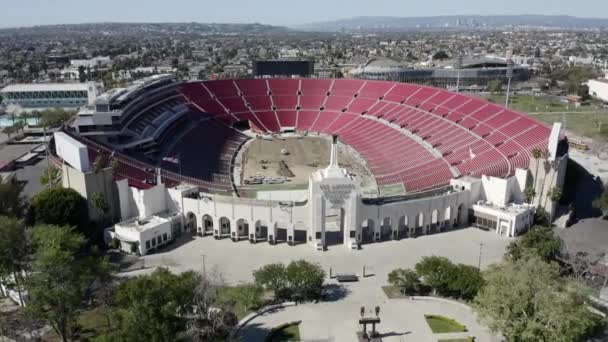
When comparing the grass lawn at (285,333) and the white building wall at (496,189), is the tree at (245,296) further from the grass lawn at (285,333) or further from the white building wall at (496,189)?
the white building wall at (496,189)

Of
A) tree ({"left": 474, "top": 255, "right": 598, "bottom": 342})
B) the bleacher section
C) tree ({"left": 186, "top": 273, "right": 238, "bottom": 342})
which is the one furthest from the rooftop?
tree ({"left": 474, "top": 255, "right": 598, "bottom": 342})

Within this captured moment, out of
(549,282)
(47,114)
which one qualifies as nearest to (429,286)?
(549,282)

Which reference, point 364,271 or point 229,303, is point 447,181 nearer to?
point 364,271

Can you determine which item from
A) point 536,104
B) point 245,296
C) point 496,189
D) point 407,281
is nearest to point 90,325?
point 245,296

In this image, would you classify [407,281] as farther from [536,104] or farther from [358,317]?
[536,104]

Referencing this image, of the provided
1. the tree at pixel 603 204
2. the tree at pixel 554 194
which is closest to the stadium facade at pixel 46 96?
the tree at pixel 554 194
